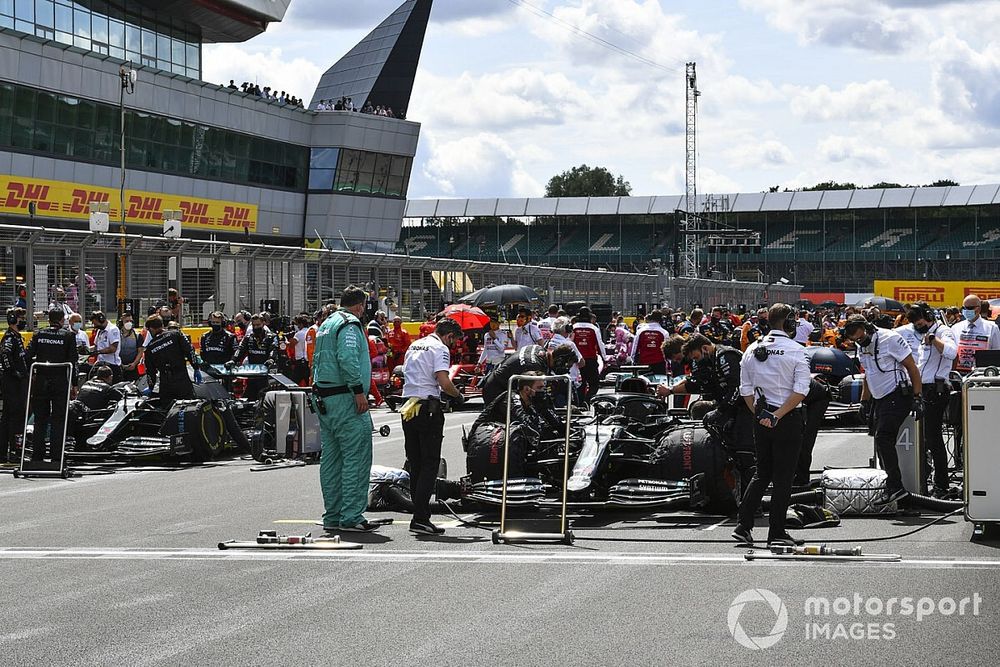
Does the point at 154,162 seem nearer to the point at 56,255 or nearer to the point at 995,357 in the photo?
the point at 56,255

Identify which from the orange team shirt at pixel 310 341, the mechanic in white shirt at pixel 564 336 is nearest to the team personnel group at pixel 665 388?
the mechanic in white shirt at pixel 564 336

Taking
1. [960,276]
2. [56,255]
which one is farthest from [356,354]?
[960,276]

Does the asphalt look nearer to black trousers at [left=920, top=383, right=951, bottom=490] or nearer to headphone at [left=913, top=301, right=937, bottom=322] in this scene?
black trousers at [left=920, top=383, right=951, bottom=490]

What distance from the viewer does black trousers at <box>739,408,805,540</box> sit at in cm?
878

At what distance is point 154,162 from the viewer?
4731cm

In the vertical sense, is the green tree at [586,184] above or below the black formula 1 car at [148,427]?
above

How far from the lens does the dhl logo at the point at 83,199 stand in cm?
4341

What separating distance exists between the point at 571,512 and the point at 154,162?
40104 mm

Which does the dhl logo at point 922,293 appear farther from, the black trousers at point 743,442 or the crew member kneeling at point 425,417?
the crew member kneeling at point 425,417

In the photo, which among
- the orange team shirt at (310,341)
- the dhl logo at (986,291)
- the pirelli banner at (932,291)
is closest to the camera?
the orange team shirt at (310,341)

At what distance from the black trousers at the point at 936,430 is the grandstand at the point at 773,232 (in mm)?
72278

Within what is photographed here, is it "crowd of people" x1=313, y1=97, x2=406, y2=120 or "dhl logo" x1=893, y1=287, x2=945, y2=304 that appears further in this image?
"crowd of people" x1=313, y1=97, x2=406, y2=120

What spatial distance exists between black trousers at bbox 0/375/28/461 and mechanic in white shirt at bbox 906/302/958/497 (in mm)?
9838

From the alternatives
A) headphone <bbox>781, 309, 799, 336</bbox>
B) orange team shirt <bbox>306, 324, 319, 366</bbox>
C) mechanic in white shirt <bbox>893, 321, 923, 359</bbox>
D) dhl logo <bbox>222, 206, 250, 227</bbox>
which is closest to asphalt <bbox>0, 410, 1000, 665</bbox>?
headphone <bbox>781, 309, 799, 336</bbox>
